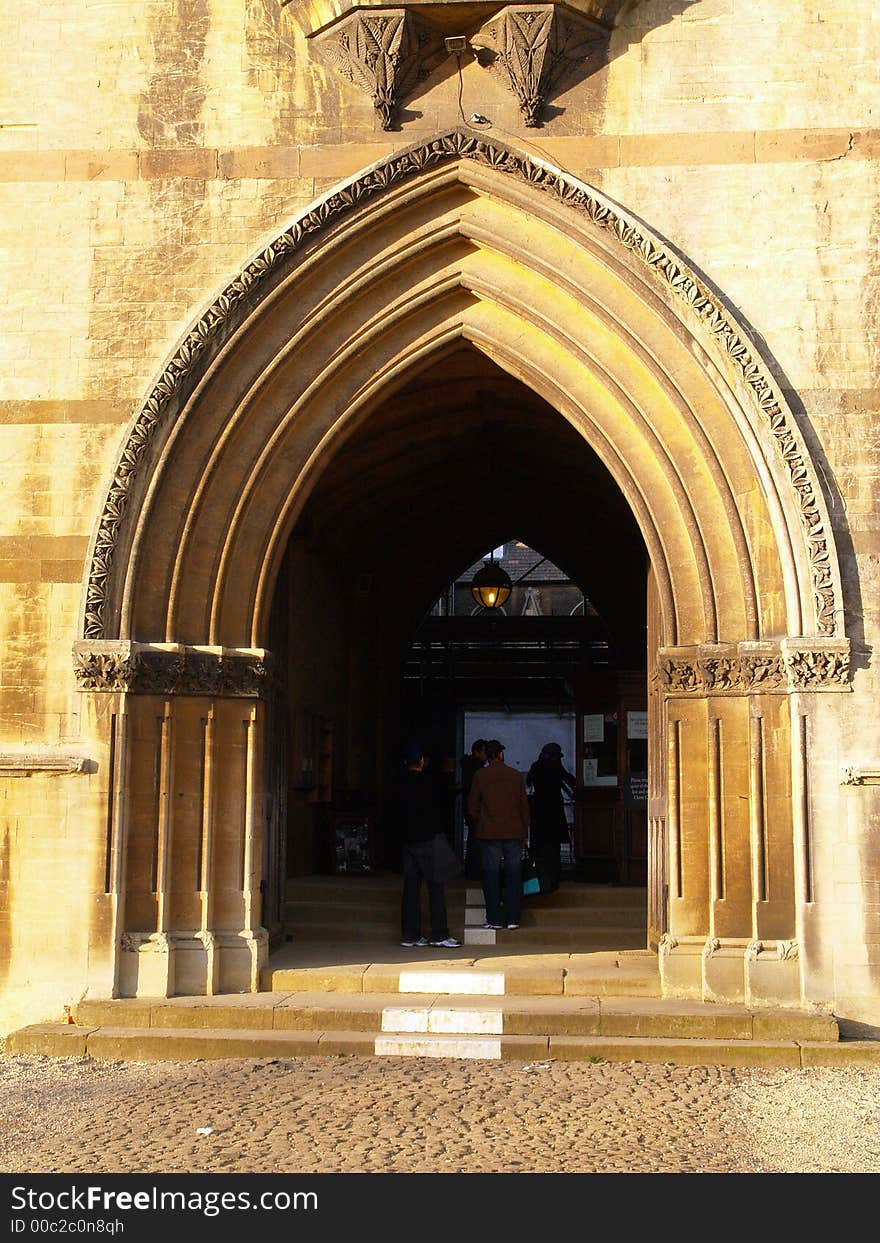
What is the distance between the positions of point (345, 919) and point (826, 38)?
6.79 metres

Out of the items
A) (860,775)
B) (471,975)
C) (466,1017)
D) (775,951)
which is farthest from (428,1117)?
(860,775)

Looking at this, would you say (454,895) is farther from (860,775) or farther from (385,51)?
(385,51)

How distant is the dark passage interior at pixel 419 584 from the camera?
12367 millimetres

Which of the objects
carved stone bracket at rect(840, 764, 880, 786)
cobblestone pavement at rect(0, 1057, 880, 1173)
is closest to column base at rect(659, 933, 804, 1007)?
cobblestone pavement at rect(0, 1057, 880, 1173)

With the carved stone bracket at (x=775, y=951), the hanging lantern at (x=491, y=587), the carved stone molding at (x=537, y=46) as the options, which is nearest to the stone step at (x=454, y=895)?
the carved stone bracket at (x=775, y=951)

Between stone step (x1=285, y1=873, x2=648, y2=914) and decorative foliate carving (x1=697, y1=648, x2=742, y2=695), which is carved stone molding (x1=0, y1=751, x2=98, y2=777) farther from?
decorative foliate carving (x1=697, y1=648, x2=742, y2=695)

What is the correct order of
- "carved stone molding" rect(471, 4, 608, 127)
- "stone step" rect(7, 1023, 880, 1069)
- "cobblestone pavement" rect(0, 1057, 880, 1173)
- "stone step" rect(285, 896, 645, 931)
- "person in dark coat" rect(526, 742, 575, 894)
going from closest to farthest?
"cobblestone pavement" rect(0, 1057, 880, 1173)
"stone step" rect(7, 1023, 880, 1069)
"carved stone molding" rect(471, 4, 608, 127)
"stone step" rect(285, 896, 645, 931)
"person in dark coat" rect(526, 742, 575, 894)

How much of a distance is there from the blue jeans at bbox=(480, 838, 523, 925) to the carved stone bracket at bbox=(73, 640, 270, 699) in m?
2.24

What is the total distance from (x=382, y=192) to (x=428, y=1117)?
5484 millimetres

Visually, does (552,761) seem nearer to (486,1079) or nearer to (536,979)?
(536,979)

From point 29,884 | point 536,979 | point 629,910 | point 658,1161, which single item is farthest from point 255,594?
point 658,1161

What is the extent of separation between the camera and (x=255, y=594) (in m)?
9.30

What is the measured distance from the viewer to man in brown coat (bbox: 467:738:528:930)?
1043 centimetres

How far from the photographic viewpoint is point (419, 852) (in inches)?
392
